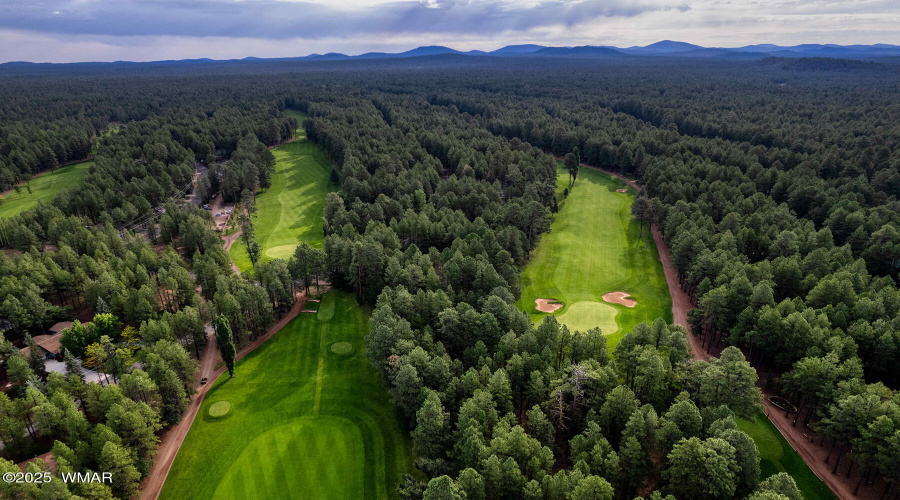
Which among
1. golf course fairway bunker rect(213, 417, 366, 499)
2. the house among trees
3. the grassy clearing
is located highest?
the house among trees

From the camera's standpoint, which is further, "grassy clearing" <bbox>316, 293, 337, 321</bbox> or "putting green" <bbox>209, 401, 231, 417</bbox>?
"grassy clearing" <bbox>316, 293, 337, 321</bbox>

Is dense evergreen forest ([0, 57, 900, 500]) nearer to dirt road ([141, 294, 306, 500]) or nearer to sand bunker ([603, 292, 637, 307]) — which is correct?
dirt road ([141, 294, 306, 500])

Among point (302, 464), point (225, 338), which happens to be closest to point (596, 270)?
point (302, 464)

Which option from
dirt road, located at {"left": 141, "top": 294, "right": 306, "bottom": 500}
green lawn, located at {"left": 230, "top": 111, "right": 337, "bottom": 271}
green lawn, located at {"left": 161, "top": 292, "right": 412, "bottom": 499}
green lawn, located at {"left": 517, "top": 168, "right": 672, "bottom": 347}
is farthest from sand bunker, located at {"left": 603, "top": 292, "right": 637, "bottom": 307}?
green lawn, located at {"left": 230, "top": 111, "right": 337, "bottom": 271}

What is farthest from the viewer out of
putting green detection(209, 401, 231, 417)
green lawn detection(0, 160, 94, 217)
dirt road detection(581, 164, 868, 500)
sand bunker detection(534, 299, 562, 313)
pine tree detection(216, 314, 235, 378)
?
green lawn detection(0, 160, 94, 217)

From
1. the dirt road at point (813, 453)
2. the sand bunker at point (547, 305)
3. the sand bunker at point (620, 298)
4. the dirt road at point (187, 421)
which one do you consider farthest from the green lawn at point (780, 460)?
the dirt road at point (187, 421)

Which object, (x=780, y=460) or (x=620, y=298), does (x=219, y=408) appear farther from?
(x=620, y=298)

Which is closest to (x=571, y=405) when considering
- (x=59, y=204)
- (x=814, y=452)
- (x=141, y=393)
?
(x=814, y=452)

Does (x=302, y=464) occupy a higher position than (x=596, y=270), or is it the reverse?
(x=596, y=270)
